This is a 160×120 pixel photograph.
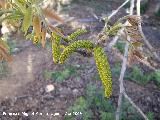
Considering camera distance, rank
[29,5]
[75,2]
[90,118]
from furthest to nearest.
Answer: [75,2]
[90,118]
[29,5]

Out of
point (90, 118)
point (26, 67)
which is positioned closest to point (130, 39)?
point (90, 118)

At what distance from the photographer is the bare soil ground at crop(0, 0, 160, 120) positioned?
3.87 m

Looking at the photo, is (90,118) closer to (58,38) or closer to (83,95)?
(83,95)

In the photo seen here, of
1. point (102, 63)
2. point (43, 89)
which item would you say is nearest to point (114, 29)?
point (102, 63)

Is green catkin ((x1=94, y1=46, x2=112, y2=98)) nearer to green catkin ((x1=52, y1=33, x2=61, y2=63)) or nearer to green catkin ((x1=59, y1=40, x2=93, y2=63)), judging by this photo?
green catkin ((x1=59, y1=40, x2=93, y2=63))

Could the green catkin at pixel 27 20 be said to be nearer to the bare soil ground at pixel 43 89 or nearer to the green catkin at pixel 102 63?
the green catkin at pixel 102 63

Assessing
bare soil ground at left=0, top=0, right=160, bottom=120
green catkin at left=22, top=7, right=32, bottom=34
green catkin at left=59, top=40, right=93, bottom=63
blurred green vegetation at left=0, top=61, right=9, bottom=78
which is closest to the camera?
green catkin at left=22, top=7, right=32, bottom=34

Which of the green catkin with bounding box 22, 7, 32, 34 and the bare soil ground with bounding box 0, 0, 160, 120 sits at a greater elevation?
the green catkin with bounding box 22, 7, 32, 34

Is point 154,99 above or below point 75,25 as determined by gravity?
below

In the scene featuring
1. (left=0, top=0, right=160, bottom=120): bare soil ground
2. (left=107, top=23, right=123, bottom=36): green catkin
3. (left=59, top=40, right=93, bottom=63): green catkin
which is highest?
(left=107, top=23, right=123, bottom=36): green catkin

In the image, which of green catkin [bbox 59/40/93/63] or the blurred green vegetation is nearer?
green catkin [bbox 59/40/93/63]

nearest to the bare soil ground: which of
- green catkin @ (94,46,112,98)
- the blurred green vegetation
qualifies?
the blurred green vegetation

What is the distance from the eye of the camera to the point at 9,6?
4.87 feet

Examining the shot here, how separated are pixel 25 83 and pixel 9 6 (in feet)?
9.12
